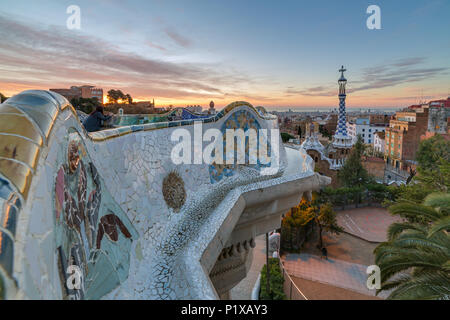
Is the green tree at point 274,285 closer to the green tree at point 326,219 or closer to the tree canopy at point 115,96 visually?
the green tree at point 326,219

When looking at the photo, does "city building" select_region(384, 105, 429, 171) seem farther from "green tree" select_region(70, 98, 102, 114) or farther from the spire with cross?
"green tree" select_region(70, 98, 102, 114)

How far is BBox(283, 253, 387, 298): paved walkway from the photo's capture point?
29.5ft

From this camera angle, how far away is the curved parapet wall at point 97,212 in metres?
1.15

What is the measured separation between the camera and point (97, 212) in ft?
6.13

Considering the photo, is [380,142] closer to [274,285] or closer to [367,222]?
[367,222]

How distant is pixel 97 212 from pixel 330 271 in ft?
32.1

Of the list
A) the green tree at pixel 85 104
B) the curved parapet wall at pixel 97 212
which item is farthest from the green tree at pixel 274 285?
the green tree at pixel 85 104

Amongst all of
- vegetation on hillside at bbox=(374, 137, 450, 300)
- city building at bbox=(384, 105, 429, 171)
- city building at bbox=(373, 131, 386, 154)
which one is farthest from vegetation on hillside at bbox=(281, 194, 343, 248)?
city building at bbox=(373, 131, 386, 154)

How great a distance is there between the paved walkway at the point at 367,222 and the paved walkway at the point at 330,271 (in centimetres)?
253

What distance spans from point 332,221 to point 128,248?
10698 millimetres

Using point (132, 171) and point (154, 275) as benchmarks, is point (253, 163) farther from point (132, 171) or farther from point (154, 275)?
point (154, 275)

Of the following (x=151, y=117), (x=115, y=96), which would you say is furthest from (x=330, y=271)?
(x=115, y=96)

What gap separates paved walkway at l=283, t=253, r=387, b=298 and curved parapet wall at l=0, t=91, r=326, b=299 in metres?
7.26
